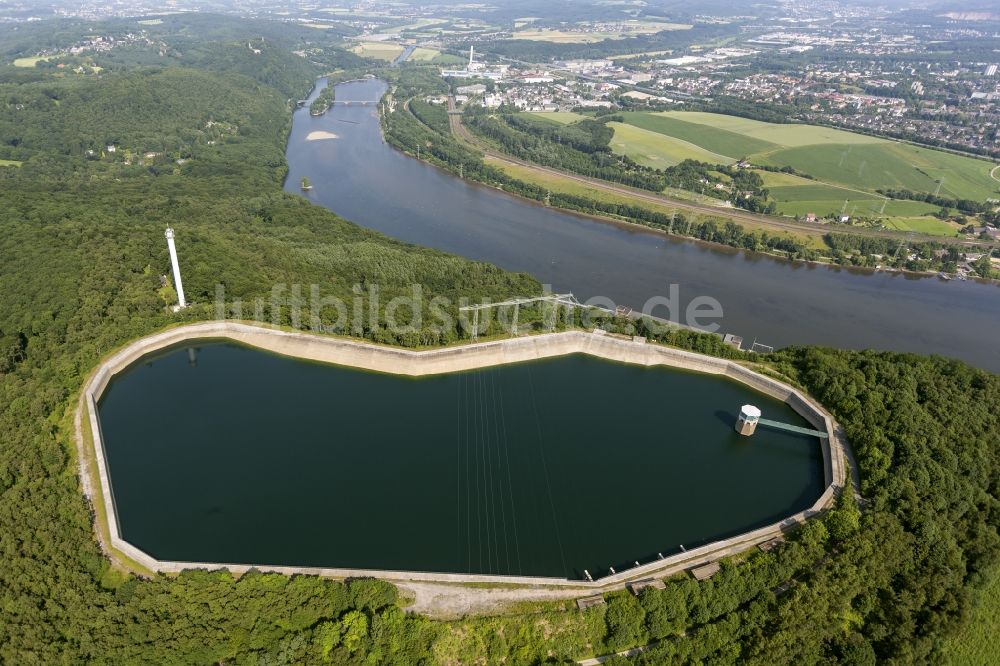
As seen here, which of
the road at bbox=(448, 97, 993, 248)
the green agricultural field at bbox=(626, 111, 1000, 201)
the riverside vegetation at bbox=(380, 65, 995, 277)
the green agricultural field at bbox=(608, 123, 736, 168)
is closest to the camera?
the riverside vegetation at bbox=(380, 65, 995, 277)

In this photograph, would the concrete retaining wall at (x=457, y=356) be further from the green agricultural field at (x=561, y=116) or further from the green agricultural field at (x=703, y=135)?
the green agricultural field at (x=561, y=116)

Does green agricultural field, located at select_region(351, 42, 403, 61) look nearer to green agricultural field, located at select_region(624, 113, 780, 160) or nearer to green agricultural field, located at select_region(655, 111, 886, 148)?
green agricultural field, located at select_region(624, 113, 780, 160)

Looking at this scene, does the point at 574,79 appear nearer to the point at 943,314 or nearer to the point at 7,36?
the point at 943,314

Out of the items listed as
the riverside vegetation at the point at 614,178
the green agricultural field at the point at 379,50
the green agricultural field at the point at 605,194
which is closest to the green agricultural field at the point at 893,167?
the riverside vegetation at the point at 614,178

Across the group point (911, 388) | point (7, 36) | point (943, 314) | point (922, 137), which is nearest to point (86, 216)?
point (911, 388)

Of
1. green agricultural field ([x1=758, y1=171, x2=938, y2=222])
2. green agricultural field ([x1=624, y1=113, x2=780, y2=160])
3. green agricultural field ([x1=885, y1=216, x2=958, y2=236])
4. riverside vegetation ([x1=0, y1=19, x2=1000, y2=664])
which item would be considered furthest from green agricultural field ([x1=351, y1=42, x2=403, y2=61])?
green agricultural field ([x1=885, y1=216, x2=958, y2=236])

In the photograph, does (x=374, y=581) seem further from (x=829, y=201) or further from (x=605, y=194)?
(x=829, y=201)
